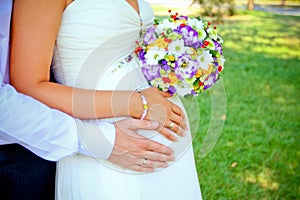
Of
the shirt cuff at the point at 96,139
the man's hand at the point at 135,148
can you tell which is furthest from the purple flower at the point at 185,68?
the shirt cuff at the point at 96,139

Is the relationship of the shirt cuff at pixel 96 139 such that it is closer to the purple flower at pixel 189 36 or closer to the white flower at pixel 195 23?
the purple flower at pixel 189 36

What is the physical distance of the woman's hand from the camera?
164cm

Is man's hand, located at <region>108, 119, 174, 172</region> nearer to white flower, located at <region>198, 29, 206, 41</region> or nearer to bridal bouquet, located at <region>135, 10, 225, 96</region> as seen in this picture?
bridal bouquet, located at <region>135, 10, 225, 96</region>

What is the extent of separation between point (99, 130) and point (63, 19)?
0.48 m

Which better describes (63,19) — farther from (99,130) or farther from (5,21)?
(99,130)

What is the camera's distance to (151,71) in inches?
67.5

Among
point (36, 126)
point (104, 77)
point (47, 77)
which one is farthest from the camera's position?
point (104, 77)

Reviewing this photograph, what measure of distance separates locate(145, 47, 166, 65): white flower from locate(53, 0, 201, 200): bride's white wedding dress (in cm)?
16

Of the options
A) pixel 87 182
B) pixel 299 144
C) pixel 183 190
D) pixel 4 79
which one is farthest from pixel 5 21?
pixel 299 144

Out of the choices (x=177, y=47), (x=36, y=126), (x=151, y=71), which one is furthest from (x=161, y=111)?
(x=36, y=126)

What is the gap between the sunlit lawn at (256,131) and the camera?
375 cm

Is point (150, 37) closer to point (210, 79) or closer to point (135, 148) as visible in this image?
point (210, 79)

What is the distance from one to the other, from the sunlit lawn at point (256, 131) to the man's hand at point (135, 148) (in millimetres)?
438

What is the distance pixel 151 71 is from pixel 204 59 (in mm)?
243
